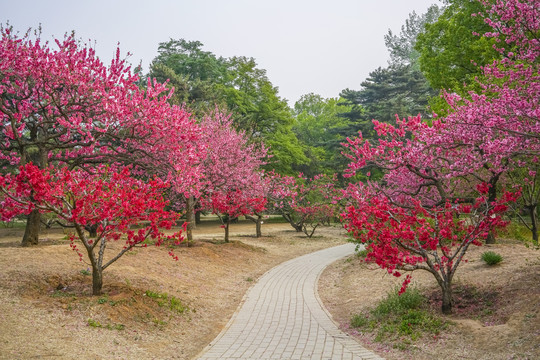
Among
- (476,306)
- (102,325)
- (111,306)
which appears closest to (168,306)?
(111,306)

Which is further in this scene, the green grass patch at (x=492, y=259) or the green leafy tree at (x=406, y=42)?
the green leafy tree at (x=406, y=42)

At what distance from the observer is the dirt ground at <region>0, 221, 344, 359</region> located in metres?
6.04

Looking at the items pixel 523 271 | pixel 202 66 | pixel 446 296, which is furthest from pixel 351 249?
pixel 202 66

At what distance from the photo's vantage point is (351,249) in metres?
20.3

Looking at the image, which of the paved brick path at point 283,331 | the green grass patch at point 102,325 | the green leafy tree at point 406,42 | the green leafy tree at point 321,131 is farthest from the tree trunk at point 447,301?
the green leafy tree at point 406,42

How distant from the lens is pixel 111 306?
7543mm

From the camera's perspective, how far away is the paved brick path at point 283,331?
250 inches

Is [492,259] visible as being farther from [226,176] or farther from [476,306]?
[226,176]

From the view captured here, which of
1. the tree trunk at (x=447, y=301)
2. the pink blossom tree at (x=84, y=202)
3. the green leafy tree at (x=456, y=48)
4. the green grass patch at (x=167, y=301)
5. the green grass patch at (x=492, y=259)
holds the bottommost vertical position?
the green grass patch at (x=167, y=301)

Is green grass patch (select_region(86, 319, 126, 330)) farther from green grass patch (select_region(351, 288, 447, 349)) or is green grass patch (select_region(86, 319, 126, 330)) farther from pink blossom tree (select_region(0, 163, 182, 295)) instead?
green grass patch (select_region(351, 288, 447, 349))

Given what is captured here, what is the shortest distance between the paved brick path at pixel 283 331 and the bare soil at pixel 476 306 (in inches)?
15.9

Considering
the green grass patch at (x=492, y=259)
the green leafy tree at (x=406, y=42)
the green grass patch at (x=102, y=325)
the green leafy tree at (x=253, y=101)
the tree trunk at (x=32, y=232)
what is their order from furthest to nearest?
the green leafy tree at (x=406, y=42), the green leafy tree at (x=253, y=101), the tree trunk at (x=32, y=232), the green grass patch at (x=492, y=259), the green grass patch at (x=102, y=325)

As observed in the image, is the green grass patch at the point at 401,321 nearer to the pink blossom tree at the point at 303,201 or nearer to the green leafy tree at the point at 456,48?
the pink blossom tree at the point at 303,201

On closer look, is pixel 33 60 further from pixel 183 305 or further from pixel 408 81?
pixel 408 81
